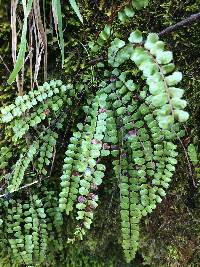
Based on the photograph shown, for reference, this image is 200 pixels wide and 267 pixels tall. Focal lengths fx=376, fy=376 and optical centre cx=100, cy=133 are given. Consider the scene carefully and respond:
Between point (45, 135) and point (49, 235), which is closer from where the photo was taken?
point (45, 135)

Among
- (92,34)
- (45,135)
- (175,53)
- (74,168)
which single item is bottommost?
(74,168)

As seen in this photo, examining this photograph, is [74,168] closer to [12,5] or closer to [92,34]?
[92,34]

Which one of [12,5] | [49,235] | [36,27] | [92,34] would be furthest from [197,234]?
[12,5]

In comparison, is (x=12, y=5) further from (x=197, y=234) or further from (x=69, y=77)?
(x=197, y=234)

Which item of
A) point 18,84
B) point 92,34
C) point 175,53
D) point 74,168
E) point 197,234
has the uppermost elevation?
point 92,34

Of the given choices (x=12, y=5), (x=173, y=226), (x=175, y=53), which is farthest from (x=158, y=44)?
(x=173, y=226)

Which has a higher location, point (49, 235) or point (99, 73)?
point (99, 73)

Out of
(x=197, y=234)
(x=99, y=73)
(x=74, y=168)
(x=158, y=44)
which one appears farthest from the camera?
(x=197, y=234)

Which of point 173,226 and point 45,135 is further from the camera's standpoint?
point 173,226

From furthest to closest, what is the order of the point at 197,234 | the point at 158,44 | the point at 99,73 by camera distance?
1. the point at 197,234
2. the point at 99,73
3. the point at 158,44
